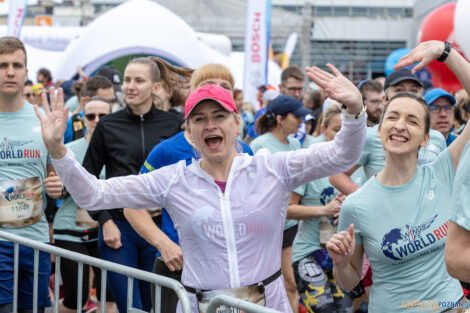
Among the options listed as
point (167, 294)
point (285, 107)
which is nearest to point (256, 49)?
point (285, 107)

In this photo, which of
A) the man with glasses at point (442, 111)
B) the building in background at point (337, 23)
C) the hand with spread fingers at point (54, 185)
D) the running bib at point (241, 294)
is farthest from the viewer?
the building in background at point (337, 23)

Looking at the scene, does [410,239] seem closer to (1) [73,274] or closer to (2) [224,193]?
(2) [224,193]

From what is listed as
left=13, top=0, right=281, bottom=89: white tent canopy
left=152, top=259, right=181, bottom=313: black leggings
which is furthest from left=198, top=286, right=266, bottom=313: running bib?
left=13, top=0, right=281, bottom=89: white tent canopy

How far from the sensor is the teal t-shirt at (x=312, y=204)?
16.7 ft

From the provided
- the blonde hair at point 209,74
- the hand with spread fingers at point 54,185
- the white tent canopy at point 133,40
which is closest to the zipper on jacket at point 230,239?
the blonde hair at point 209,74

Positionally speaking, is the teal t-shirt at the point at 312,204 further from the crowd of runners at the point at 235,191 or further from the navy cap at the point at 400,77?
the navy cap at the point at 400,77

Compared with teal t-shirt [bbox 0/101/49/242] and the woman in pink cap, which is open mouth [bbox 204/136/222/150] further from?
teal t-shirt [bbox 0/101/49/242]

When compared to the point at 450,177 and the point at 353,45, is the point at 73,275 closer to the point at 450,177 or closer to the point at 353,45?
the point at 450,177

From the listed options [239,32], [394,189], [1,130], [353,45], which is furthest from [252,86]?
[353,45]

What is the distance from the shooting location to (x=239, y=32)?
116 feet

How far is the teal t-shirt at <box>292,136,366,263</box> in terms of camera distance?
5.08m

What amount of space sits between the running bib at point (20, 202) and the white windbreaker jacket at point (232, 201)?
1.73m

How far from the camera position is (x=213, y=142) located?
9.51 feet

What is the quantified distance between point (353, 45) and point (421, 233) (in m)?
42.8
